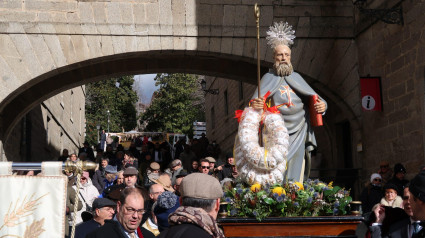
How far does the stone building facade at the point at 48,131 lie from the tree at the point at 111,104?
28.3 ft

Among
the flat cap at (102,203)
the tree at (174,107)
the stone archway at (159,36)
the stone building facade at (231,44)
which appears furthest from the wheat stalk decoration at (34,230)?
the tree at (174,107)

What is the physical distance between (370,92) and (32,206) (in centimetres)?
1000

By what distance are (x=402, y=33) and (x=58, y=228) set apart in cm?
956

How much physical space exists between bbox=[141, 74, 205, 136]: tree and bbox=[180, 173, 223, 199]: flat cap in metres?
35.6

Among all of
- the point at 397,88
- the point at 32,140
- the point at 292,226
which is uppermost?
the point at 397,88

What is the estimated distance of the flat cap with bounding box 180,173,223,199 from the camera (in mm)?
3621

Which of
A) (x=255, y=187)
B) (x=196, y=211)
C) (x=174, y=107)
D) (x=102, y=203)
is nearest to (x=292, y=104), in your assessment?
(x=255, y=187)

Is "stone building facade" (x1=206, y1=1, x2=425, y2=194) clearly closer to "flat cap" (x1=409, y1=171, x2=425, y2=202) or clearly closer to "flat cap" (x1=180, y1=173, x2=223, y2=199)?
"flat cap" (x1=409, y1=171, x2=425, y2=202)

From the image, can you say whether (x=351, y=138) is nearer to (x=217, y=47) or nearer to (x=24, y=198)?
(x=217, y=47)

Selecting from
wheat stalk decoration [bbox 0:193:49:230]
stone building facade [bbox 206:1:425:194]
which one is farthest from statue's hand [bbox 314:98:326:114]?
stone building facade [bbox 206:1:425:194]

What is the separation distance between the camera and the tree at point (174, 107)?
1563 inches

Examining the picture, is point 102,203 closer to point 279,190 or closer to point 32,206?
point 279,190

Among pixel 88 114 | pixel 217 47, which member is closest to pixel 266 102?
pixel 217 47

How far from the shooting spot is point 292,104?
7.00 m
